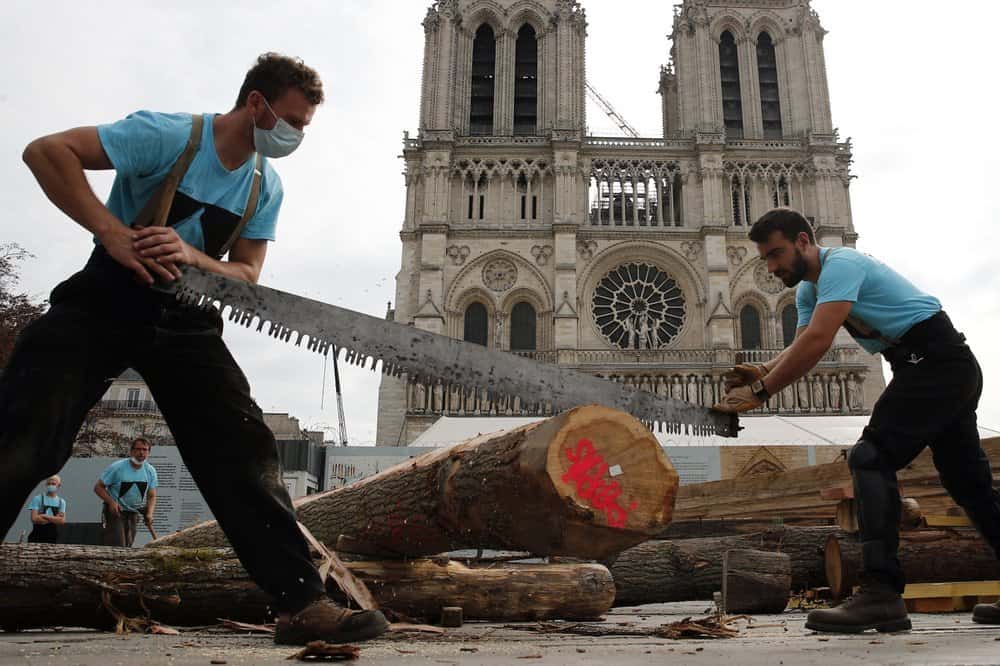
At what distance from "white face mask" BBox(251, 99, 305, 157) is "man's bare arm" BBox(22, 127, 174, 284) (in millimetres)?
475

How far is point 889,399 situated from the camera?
3.05m

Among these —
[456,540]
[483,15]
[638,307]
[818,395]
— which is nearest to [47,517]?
[456,540]

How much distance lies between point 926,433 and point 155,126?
2.98 m

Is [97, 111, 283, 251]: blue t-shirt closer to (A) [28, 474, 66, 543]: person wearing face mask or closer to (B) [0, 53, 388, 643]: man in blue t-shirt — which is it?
(B) [0, 53, 388, 643]: man in blue t-shirt

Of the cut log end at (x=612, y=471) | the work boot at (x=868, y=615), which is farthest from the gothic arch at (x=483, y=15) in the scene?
the work boot at (x=868, y=615)

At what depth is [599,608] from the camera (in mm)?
4188

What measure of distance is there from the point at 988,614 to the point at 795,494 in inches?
123

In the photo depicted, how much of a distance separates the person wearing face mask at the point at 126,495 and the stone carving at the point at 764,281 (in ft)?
72.1

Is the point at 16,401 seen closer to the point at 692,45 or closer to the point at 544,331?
the point at 544,331

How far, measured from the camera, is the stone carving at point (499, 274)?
1013 inches

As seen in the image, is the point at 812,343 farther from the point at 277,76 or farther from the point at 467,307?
the point at 467,307

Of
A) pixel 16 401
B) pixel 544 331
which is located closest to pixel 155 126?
pixel 16 401

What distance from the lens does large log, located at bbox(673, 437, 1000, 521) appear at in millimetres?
5395

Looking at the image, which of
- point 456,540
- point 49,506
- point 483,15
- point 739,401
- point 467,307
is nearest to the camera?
point 739,401
